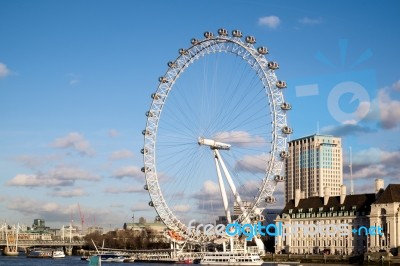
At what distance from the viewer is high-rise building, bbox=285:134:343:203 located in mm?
167250

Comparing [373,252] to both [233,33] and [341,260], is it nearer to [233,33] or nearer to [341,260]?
[341,260]

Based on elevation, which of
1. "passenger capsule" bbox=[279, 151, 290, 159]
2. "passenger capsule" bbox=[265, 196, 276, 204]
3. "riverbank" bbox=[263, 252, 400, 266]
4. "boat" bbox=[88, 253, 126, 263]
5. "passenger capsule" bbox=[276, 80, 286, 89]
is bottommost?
"boat" bbox=[88, 253, 126, 263]

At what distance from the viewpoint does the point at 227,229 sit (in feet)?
240

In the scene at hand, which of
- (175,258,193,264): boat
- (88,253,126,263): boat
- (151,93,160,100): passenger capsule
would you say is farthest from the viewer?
(88,253,126,263): boat

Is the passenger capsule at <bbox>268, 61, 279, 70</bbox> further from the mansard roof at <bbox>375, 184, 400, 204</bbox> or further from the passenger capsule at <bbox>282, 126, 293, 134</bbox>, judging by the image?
the mansard roof at <bbox>375, 184, 400, 204</bbox>

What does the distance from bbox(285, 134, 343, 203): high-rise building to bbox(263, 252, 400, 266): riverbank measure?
68.1m

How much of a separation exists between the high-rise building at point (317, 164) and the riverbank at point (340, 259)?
68.1m

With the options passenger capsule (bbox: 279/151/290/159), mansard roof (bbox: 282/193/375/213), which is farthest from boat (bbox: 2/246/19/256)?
passenger capsule (bbox: 279/151/290/159)

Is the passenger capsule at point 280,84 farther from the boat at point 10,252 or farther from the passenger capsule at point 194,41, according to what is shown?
the boat at point 10,252

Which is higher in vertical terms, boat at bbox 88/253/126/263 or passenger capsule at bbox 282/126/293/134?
passenger capsule at bbox 282/126/293/134

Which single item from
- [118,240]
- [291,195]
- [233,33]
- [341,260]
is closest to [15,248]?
[118,240]

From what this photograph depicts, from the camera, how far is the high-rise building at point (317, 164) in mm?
167250

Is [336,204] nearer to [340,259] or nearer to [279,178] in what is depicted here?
[340,259]

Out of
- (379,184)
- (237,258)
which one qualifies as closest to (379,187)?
(379,184)
